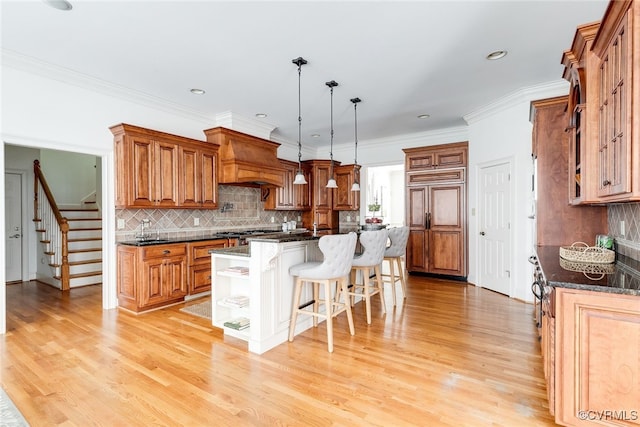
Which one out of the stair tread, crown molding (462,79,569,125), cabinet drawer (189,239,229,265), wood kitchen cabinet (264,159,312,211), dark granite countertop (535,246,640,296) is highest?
crown molding (462,79,569,125)

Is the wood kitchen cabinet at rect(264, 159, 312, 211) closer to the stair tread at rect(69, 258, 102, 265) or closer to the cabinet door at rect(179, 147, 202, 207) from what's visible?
the cabinet door at rect(179, 147, 202, 207)

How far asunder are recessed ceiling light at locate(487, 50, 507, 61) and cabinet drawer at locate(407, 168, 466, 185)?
2.47 meters

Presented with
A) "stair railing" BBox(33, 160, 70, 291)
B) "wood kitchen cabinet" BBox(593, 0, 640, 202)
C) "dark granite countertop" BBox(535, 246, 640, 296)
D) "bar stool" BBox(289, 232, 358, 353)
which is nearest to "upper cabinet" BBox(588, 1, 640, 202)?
"wood kitchen cabinet" BBox(593, 0, 640, 202)

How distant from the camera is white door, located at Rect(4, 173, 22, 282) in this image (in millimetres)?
5348

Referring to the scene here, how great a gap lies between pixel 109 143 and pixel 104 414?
323 centimetres

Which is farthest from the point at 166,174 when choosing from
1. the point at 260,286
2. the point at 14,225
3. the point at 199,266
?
the point at 14,225

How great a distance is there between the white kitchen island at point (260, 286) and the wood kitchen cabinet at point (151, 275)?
1.24m

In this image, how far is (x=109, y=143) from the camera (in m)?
4.05

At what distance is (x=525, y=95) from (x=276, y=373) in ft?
14.4

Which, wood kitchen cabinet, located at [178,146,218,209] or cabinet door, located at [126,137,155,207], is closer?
cabinet door, located at [126,137,155,207]

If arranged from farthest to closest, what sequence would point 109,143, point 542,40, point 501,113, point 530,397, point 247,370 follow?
point 501,113
point 109,143
point 542,40
point 247,370
point 530,397

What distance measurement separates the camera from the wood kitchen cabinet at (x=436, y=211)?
5617mm

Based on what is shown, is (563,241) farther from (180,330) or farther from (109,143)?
(109,143)

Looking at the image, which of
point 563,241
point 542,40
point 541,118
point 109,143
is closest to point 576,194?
point 563,241
